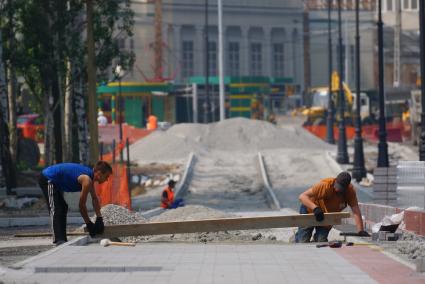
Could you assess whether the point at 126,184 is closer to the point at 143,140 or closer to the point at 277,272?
the point at 277,272

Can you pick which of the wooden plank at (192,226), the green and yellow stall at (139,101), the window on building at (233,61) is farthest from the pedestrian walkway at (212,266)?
the window on building at (233,61)

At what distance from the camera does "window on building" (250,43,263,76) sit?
428ft

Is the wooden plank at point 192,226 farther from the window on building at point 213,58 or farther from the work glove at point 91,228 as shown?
the window on building at point 213,58

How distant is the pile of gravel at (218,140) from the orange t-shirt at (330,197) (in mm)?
42795

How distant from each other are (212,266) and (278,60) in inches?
4715

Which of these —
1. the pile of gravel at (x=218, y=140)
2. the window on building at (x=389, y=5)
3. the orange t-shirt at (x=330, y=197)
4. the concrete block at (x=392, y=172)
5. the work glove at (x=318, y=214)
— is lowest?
the pile of gravel at (x=218, y=140)

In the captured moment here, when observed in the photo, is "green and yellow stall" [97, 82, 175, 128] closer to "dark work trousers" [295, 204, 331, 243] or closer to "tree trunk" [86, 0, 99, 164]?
"tree trunk" [86, 0, 99, 164]

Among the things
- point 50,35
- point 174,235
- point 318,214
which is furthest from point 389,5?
point 318,214

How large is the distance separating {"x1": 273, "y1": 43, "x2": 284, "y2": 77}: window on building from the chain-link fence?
4053 inches

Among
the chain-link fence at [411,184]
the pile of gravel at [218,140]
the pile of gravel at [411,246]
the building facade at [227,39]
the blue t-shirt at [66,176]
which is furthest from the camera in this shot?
the building facade at [227,39]

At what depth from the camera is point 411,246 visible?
1736 cm

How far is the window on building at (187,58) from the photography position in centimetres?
12625

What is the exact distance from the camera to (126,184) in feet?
113

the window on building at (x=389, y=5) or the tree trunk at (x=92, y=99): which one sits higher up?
the window on building at (x=389, y=5)
